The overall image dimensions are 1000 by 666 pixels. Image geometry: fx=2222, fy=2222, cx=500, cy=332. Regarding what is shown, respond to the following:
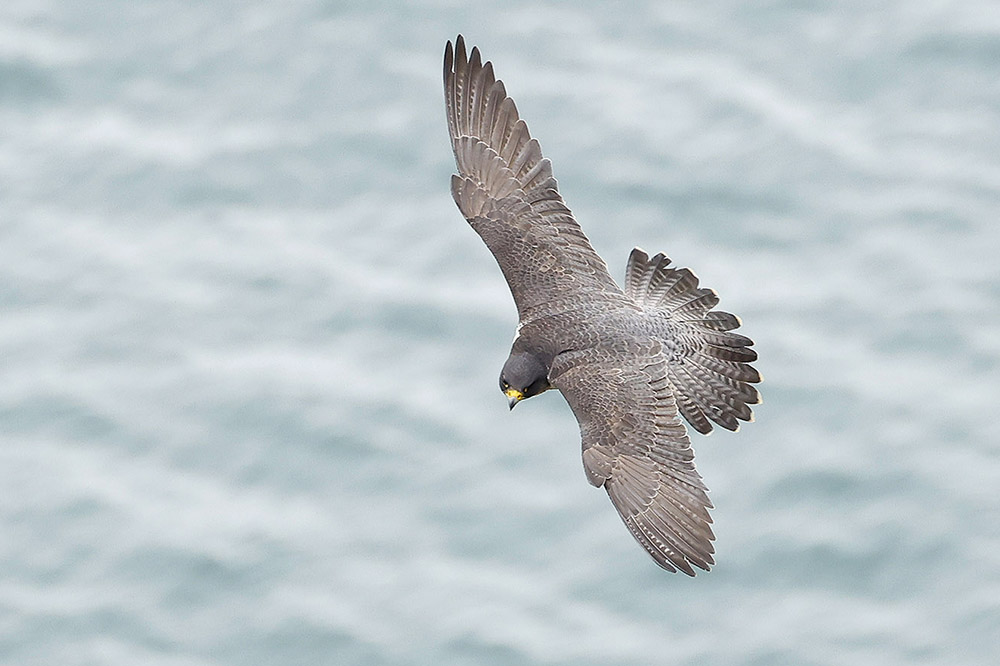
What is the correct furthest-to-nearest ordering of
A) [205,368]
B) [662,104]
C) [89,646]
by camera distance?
[662,104] → [205,368] → [89,646]

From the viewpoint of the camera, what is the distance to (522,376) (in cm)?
1279

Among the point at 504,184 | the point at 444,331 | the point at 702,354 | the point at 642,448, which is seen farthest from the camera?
the point at 444,331

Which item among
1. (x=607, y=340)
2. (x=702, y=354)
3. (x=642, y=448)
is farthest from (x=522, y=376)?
(x=702, y=354)

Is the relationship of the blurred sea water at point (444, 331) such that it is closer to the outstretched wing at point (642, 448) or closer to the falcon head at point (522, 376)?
the falcon head at point (522, 376)

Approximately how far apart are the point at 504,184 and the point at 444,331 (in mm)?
4546

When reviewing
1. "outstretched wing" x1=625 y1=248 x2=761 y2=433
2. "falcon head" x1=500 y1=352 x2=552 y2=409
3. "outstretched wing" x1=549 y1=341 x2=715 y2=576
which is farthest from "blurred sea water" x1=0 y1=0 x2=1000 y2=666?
"outstretched wing" x1=549 y1=341 x2=715 y2=576

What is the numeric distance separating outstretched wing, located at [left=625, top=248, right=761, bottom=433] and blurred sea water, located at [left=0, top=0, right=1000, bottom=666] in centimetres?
413

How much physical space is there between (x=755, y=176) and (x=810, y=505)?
320 cm

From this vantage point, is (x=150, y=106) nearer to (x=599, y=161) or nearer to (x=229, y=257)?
(x=229, y=257)

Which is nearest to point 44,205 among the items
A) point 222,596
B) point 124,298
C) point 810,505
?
point 124,298

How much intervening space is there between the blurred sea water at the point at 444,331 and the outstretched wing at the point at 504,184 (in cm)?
414

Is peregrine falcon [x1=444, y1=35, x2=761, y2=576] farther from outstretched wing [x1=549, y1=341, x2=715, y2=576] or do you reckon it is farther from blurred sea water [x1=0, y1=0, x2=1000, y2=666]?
blurred sea water [x1=0, y1=0, x2=1000, y2=666]

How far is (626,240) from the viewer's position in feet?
61.1

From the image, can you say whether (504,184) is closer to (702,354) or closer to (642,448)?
(702,354)
